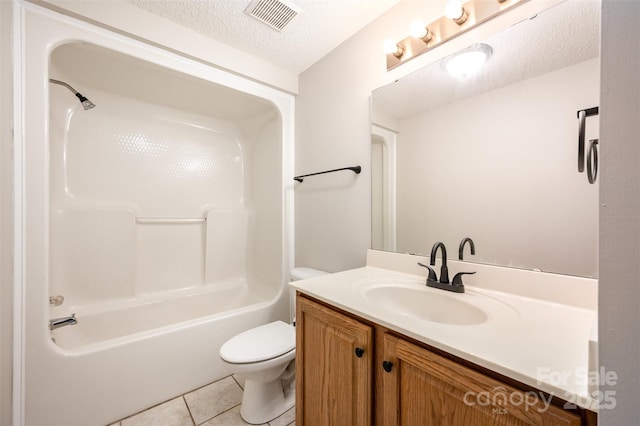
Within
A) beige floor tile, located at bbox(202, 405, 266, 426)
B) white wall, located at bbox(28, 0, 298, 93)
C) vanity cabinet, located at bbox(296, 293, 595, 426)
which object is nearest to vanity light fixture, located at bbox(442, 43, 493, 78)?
vanity cabinet, located at bbox(296, 293, 595, 426)

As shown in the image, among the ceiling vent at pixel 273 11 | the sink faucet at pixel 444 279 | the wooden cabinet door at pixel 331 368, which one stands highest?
the ceiling vent at pixel 273 11

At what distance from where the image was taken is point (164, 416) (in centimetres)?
135

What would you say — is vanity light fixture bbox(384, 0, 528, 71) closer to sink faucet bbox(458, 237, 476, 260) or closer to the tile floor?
sink faucet bbox(458, 237, 476, 260)

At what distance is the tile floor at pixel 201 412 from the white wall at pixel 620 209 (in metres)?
1.45

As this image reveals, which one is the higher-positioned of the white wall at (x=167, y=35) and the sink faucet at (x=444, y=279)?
the white wall at (x=167, y=35)

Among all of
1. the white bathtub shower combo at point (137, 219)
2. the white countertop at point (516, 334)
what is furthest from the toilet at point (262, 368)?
the white countertop at point (516, 334)

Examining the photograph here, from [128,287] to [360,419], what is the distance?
2023 mm

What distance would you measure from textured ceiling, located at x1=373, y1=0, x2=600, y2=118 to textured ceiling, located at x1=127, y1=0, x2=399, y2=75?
1.88 feet

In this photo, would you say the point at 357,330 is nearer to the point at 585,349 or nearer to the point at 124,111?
the point at 585,349

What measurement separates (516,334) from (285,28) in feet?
6.12

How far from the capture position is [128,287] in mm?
1967

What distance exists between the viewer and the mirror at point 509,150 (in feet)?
2.81

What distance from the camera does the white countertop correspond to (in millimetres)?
490

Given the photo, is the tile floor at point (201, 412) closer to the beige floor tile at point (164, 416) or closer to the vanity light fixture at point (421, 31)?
the beige floor tile at point (164, 416)
